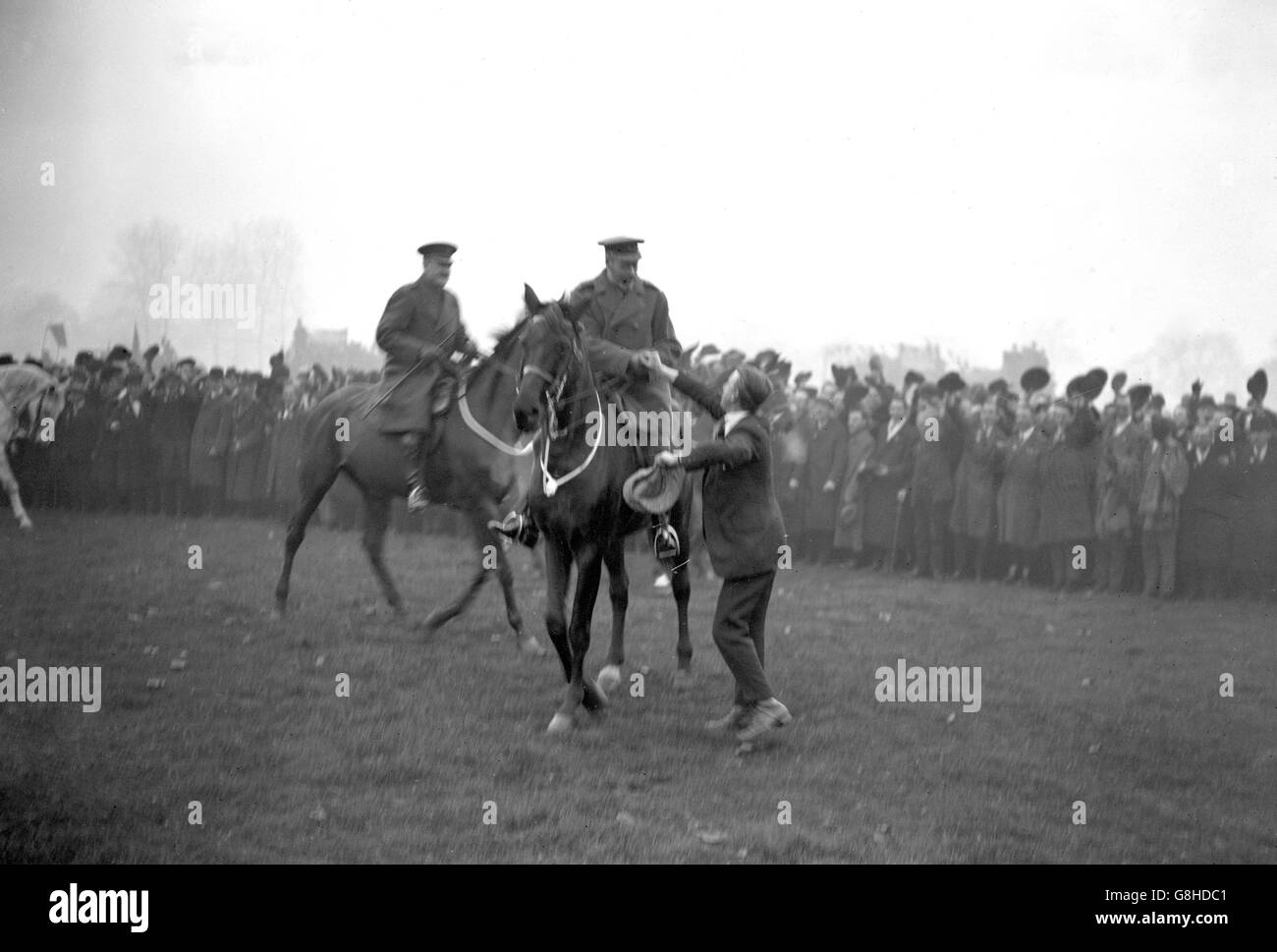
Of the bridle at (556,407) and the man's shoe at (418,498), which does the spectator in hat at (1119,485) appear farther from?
the man's shoe at (418,498)

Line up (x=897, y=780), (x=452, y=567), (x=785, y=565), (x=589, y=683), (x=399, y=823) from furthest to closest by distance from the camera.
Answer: (x=785, y=565)
(x=452, y=567)
(x=589, y=683)
(x=897, y=780)
(x=399, y=823)

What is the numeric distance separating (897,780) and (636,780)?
1524 mm

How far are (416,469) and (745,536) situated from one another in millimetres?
3528

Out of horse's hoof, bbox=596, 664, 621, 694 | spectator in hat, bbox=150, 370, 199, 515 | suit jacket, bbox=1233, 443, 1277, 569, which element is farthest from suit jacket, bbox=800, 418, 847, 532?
spectator in hat, bbox=150, 370, 199, 515

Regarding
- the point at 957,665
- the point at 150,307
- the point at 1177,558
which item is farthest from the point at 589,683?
the point at 1177,558

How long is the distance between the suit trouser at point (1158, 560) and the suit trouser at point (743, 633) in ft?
15.8

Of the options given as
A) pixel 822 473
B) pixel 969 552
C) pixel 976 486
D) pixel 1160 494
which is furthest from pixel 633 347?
pixel 1160 494

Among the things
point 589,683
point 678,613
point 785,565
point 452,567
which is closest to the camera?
point 589,683

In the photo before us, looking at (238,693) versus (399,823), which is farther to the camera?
(238,693)

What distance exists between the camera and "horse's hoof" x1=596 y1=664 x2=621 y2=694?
8594 millimetres

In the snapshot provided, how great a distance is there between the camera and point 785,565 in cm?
1151

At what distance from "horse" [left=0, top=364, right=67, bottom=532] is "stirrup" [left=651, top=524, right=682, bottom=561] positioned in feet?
17.5

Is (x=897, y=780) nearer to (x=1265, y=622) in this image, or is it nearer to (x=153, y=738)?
Answer: (x=1265, y=622)

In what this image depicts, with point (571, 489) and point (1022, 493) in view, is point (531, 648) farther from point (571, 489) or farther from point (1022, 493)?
point (1022, 493)
